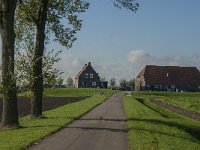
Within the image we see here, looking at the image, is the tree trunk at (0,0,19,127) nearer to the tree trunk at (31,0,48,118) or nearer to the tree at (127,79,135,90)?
the tree trunk at (31,0,48,118)

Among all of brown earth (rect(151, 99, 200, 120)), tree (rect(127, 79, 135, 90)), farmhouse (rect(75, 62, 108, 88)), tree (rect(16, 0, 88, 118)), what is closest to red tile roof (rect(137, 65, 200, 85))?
farmhouse (rect(75, 62, 108, 88))

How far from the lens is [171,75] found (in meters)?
141

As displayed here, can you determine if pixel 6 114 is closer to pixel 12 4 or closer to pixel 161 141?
pixel 12 4

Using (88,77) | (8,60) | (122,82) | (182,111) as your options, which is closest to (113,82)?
(122,82)

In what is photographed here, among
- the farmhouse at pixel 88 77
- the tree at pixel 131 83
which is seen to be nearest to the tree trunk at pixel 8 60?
the farmhouse at pixel 88 77

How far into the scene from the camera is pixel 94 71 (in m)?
150

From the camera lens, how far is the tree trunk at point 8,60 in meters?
25.3

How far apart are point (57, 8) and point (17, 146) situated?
19.1m

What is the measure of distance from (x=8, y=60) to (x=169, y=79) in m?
117

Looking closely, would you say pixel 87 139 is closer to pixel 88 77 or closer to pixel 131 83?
pixel 88 77

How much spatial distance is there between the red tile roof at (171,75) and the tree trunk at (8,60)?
114 metres

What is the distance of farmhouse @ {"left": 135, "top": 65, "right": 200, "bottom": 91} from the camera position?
457ft

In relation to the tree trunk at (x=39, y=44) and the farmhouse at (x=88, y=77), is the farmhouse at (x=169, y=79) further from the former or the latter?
the tree trunk at (x=39, y=44)

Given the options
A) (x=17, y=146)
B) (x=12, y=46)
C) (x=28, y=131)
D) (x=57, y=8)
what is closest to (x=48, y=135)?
(x=28, y=131)
